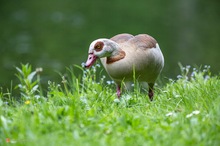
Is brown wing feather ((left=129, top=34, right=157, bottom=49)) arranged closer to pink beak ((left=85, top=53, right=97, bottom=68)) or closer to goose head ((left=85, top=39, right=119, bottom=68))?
goose head ((left=85, top=39, right=119, bottom=68))

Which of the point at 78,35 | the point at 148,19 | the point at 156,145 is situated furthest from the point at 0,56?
the point at 156,145

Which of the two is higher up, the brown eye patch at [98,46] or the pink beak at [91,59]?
the brown eye patch at [98,46]

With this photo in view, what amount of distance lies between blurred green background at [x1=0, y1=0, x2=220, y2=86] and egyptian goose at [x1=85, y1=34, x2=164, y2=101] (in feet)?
22.6

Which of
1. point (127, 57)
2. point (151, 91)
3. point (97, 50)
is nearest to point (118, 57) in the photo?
point (127, 57)

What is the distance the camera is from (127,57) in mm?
5887

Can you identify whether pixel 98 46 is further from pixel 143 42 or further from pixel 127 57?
pixel 143 42

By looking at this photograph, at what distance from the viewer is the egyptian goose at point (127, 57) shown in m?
5.80

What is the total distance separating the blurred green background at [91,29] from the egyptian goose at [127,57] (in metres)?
6.89

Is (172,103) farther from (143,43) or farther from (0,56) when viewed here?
(0,56)

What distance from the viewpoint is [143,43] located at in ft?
19.8

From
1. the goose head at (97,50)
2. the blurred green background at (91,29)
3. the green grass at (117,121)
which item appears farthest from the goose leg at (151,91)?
the blurred green background at (91,29)

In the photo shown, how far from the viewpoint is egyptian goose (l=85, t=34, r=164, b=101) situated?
5797 mm

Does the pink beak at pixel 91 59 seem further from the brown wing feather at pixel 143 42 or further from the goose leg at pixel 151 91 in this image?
the goose leg at pixel 151 91

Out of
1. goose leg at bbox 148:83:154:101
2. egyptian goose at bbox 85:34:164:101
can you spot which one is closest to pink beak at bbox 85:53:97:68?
egyptian goose at bbox 85:34:164:101
